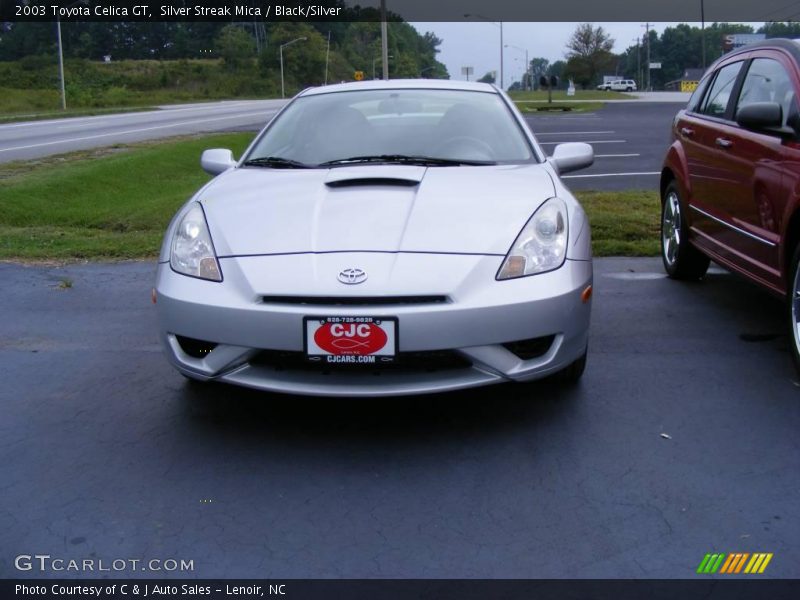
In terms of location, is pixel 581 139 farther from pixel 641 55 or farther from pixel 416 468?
pixel 641 55

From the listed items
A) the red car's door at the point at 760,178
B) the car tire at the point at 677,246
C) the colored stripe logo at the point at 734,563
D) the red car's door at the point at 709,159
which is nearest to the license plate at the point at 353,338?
the colored stripe logo at the point at 734,563

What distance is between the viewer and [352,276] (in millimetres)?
3551

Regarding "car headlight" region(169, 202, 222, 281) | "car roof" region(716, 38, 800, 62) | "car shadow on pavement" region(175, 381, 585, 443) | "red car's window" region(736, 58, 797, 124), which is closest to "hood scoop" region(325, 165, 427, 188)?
"car headlight" region(169, 202, 222, 281)

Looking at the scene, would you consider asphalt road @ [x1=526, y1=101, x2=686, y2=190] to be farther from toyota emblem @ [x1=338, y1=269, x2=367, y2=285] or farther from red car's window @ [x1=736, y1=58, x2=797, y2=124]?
toyota emblem @ [x1=338, y1=269, x2=367, y2=285]

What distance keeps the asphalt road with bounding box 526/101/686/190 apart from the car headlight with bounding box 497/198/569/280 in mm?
7532

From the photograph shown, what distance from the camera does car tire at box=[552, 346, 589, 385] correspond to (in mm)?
4168

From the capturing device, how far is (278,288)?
355 cm

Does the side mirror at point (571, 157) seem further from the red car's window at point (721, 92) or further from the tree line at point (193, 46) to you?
the tree line at point (193, 46)

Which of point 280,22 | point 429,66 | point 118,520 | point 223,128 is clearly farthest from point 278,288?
point 429,66

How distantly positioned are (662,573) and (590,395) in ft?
5.26

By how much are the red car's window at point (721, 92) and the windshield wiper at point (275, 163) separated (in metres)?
2.72

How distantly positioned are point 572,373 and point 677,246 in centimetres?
258

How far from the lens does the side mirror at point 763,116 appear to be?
14.9ft
